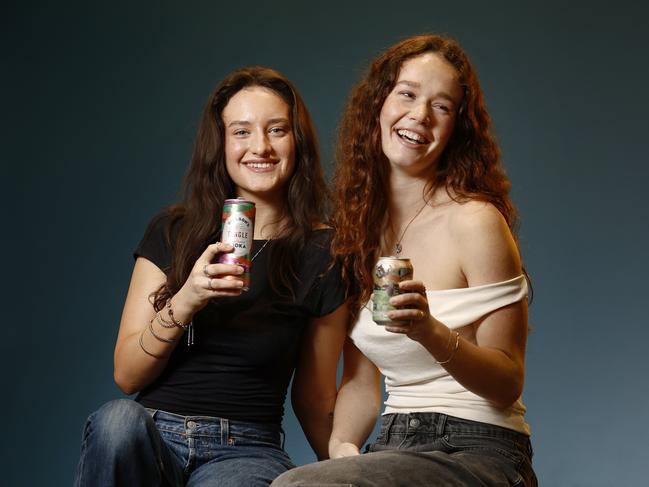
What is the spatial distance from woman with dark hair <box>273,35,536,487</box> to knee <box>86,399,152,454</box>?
31 cm

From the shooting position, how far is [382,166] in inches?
77.4

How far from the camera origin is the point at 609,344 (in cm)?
304

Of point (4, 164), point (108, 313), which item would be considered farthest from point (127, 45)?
point (108, 313)

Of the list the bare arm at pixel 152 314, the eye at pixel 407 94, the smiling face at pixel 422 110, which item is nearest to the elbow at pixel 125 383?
the bare arm at pixel 152 314

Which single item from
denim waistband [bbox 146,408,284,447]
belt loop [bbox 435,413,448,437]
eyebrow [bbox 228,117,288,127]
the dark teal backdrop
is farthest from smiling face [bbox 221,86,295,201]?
the dark teal backdrop

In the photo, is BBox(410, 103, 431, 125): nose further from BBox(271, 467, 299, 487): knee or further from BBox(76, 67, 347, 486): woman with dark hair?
BBox(271, 467, 299, 487): knee

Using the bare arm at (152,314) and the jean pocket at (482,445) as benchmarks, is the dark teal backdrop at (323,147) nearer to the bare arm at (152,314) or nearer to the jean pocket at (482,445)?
the bare arm at (152,314)

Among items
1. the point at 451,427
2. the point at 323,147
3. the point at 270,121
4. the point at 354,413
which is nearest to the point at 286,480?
the point at 451,427

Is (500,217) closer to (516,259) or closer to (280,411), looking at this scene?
(516,259)

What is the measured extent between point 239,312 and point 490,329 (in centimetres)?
54

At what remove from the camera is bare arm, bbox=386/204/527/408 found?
1.64 metres

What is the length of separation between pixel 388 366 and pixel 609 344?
146cm

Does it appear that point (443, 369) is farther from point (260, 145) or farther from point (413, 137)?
point (260, 145)

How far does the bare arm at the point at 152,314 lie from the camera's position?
1.69 m
